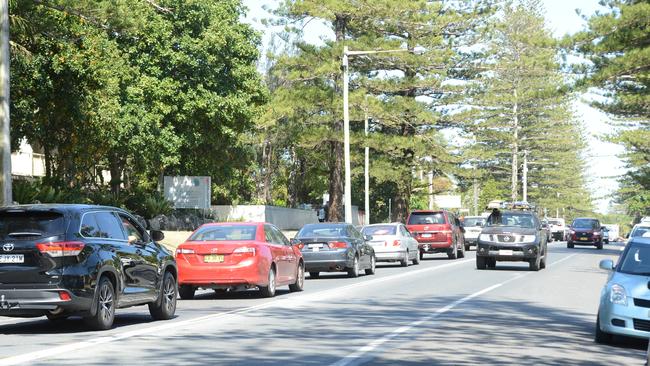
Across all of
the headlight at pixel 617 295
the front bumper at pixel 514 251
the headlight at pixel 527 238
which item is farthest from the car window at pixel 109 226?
the headlight at pixel 527 238

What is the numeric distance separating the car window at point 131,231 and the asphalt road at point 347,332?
1251 mm

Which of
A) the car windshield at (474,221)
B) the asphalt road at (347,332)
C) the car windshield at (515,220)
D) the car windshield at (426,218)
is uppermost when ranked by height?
the car windshield at (474,221)

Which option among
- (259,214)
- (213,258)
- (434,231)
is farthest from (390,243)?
(259,214)

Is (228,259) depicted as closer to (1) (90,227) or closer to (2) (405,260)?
(1) (90,227)

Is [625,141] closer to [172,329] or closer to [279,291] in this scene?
[279,291]

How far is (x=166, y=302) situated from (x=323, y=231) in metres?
13.1

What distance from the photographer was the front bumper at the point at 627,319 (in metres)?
13.5

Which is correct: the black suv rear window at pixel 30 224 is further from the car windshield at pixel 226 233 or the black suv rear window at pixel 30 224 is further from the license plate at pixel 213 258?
the car windshield at pixel 226 233

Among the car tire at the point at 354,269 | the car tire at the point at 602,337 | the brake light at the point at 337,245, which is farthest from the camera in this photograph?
the car tire at the point at 354,269

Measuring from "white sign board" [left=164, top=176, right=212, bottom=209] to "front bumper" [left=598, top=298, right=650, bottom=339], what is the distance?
3977cm

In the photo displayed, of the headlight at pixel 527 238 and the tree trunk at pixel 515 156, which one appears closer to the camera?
the headlight at pixel 527 238

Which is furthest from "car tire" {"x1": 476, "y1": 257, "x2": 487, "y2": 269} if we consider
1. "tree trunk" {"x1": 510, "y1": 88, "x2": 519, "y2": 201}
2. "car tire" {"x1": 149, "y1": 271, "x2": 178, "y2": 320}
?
"tree trunk" {"x1": 510, "y1": 88, "x2": 519, "y2": 201}

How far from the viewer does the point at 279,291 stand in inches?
984

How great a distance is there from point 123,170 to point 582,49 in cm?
2294
